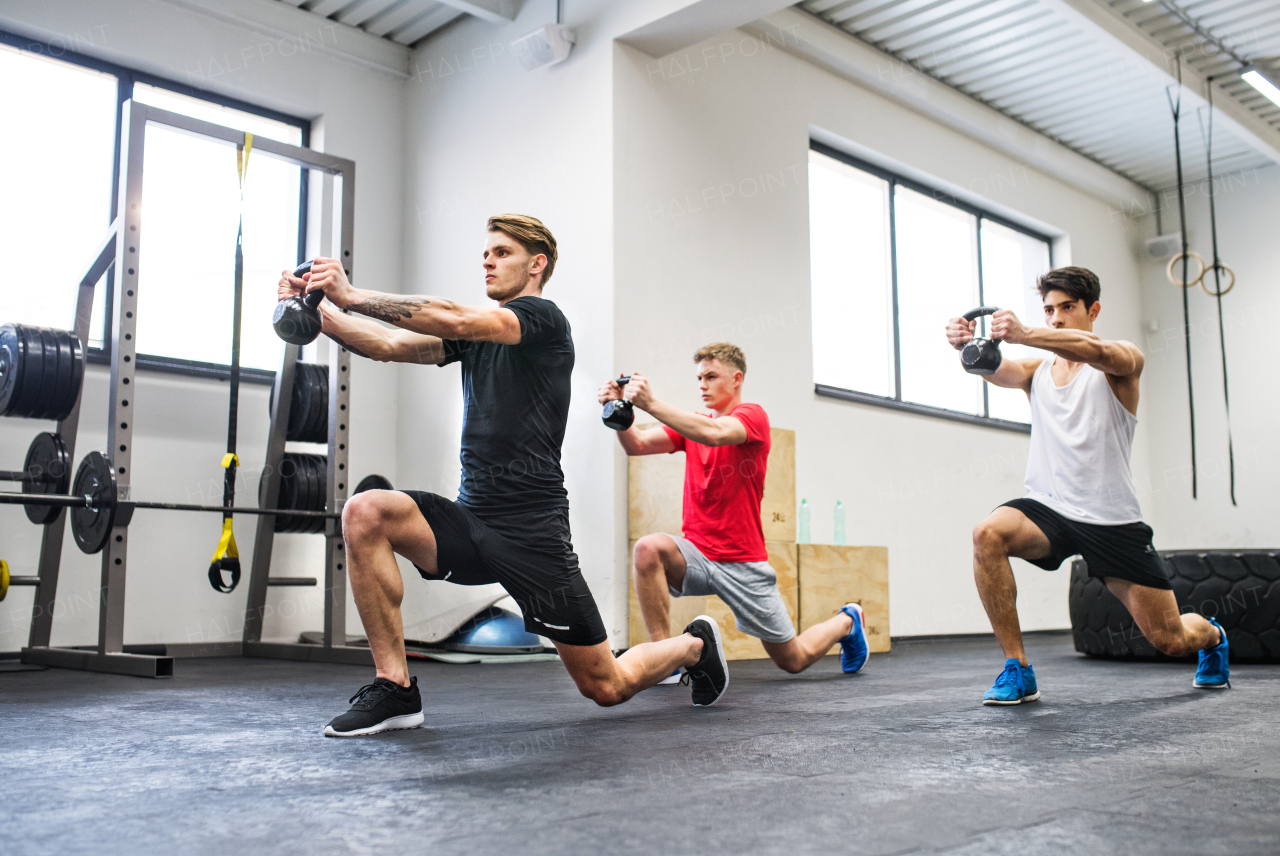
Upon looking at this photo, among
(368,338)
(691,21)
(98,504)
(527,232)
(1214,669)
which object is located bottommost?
(1214,669)

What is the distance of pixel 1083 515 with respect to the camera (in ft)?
9.98

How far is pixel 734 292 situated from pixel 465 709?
11.0ft

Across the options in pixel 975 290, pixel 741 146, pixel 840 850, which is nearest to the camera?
pixel 840 850

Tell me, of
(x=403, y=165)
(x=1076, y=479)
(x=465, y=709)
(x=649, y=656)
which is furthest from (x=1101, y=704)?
(x=403, y=165)

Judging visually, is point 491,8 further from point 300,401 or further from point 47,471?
point 47,471

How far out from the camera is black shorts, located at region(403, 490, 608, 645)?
235cm

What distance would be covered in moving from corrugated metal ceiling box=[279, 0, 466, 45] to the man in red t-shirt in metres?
3.12

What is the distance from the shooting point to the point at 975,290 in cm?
784

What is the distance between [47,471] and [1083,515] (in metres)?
3.85

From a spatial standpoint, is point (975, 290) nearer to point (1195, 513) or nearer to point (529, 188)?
point (1195, 513)

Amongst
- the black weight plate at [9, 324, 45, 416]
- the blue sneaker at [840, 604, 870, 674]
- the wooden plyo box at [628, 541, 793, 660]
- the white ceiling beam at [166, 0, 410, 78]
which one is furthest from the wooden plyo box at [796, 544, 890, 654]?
the white ceiling beam at [166, 0, 410, 78]

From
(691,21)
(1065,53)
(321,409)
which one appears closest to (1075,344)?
(691,21)

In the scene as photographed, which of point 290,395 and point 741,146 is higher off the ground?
point 741,146

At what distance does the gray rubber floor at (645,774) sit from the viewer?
1.42 meters
